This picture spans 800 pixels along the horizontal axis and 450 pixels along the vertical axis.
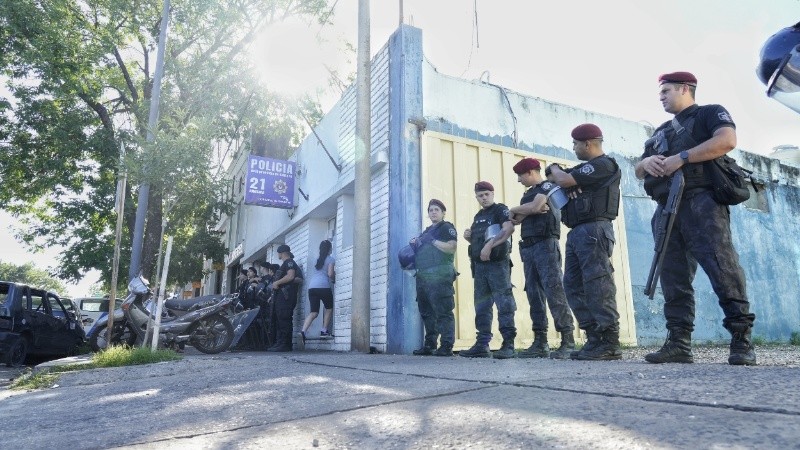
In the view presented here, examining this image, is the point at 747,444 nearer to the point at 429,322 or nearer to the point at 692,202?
the point at 692,202

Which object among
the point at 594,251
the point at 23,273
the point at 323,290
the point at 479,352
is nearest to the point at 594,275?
the point at 594,251

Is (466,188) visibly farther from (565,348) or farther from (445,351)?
(565,348)

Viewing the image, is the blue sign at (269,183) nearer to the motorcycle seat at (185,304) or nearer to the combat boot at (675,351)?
the motorcycle seat at (185,304)

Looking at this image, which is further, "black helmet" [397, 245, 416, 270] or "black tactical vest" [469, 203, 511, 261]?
"black helmet" [397, 245, 416, 270]

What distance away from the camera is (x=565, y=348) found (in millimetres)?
4500

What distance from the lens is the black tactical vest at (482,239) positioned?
5.11m

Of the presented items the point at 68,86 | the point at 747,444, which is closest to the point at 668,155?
the point at 747,444

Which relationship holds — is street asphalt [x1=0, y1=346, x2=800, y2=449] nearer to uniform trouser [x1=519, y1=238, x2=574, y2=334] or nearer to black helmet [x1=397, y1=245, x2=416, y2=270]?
uniform trouser [x1=519, y1=238, x2=574, y2=334]

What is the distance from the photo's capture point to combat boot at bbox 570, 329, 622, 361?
3.83 m

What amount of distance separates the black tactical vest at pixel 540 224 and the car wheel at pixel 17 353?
7917 millimetres

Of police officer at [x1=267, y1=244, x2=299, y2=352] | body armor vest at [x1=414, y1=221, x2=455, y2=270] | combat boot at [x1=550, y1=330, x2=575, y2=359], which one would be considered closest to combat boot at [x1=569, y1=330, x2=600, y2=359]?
combat boot at [x1=550, y1=330, x2=575, y2=359]

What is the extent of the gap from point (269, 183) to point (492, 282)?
6.49m

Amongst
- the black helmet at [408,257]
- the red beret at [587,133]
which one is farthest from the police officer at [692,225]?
the black helmet at [408,257]

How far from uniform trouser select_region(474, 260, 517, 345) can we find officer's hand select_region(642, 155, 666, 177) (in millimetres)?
1977
